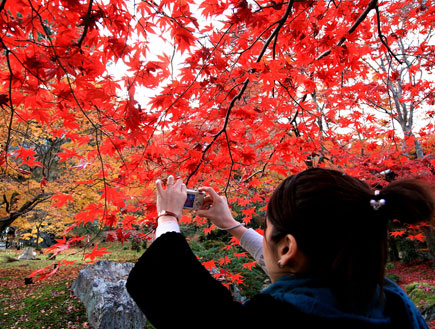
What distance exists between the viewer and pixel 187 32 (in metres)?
2.25

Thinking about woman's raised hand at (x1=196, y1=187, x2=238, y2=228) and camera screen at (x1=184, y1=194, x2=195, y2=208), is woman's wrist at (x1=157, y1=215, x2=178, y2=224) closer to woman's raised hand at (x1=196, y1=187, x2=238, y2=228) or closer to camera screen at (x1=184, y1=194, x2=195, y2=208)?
camera screen at (x1=184, y1=194, x2=195, y2=208)

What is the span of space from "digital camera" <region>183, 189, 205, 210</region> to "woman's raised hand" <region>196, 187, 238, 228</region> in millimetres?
64

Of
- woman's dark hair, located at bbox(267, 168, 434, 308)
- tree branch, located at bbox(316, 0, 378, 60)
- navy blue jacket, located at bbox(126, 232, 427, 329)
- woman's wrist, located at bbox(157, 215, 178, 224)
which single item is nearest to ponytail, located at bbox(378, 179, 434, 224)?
woman's dark hair, located at bbox(267, 168, 434, 308)

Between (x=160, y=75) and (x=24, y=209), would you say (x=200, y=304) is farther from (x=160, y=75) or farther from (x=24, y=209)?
(x=24, y=209)

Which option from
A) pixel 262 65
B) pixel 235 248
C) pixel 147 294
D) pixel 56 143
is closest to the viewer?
pixel 147 294

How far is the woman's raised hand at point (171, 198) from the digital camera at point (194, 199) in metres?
0.14

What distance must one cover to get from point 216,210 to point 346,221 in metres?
0.85

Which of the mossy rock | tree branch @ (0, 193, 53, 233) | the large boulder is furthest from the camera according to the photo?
tree branch @ (0, 193, 53, 233)

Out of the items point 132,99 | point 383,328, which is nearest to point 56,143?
point 132,99

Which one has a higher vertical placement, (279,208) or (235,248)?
(279,208)

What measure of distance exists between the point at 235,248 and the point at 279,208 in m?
7.61

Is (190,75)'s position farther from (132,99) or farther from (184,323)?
(184,323)

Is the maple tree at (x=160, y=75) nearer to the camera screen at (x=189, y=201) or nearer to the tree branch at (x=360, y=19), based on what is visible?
the tree branch at (x=360, y=19)

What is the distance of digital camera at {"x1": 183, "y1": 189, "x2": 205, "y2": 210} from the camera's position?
1354 mm
